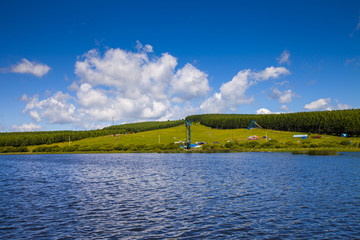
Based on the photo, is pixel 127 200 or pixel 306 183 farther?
pixel 306 183

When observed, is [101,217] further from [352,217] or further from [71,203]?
[352,217]

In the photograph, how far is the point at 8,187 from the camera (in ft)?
154

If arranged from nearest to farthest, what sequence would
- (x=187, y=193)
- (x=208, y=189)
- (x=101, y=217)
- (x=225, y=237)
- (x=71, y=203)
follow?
(x=225, y=237), (x=101, y=217), (x=71, y=203), (x=187, y=193), (x=208, y=189)

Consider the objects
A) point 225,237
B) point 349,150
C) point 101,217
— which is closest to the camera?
point 225,237

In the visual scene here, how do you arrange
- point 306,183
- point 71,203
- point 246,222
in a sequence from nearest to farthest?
point 246,222, point 71,203, point 306,183

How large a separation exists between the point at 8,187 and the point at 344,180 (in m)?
54.2

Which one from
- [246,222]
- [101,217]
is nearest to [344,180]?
[246,222]

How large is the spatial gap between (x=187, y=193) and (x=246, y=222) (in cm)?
1430

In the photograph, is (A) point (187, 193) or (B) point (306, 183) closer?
(A) point (187, 193)

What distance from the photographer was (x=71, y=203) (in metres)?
33.7

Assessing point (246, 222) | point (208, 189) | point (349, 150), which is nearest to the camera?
point (246, 222)

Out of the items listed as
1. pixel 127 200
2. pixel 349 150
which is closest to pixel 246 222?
pixel 127 200

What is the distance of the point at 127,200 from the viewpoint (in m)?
34.9

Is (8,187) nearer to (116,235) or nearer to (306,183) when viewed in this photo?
(116,235)
